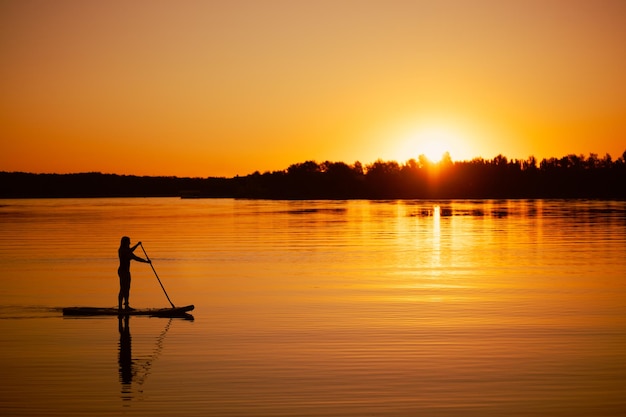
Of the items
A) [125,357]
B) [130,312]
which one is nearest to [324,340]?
[125,357]

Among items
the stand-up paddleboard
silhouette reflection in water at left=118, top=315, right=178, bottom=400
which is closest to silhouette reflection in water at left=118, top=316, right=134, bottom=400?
silhouette reflection in water at left=118, top=315, right=178, bottom=400

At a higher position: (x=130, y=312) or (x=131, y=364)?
(x=130, y=312)

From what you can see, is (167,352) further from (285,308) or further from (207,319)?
(285,308)

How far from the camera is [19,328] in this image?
Result: 2192cm

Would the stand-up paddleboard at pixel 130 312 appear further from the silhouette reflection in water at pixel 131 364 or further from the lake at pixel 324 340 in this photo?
the silhouette reflection in water at pixel 131 364

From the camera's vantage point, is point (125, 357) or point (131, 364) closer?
point (131, 364)

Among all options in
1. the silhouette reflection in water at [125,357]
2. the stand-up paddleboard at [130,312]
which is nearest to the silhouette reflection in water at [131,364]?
the silhouette reflection in water at [125,357]

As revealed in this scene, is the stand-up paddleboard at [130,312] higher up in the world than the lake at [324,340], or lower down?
higher up

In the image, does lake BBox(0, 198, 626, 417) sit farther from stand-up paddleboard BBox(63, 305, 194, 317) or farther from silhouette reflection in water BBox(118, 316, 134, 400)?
stand-up paddleboard BBox(63, 305, 194, 317)

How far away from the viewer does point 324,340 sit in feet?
65.2

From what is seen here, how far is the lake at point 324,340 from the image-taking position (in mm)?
14398

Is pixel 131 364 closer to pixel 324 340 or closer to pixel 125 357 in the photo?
pixel 125 357

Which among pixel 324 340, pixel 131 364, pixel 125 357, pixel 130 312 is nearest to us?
pixel 131 364

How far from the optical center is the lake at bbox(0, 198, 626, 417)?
14.4 meters
